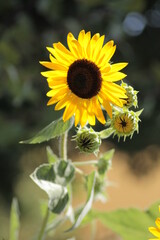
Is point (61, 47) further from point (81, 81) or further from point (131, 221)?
point (131, 221)

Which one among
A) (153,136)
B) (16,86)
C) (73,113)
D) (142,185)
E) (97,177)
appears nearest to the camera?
(73,113)

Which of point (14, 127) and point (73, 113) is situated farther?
point (14, 127)

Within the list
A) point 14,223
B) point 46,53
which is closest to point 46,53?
point 46,53

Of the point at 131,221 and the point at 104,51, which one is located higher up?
the point at 104,51

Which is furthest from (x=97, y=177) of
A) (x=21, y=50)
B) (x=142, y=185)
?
(x=142, y=185)

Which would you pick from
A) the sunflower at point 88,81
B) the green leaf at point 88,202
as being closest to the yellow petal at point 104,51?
the sunflower at point 88,81

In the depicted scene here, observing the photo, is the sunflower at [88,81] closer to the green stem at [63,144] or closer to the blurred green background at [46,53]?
the green stem at [63,144]

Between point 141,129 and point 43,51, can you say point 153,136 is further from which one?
point 43,51
